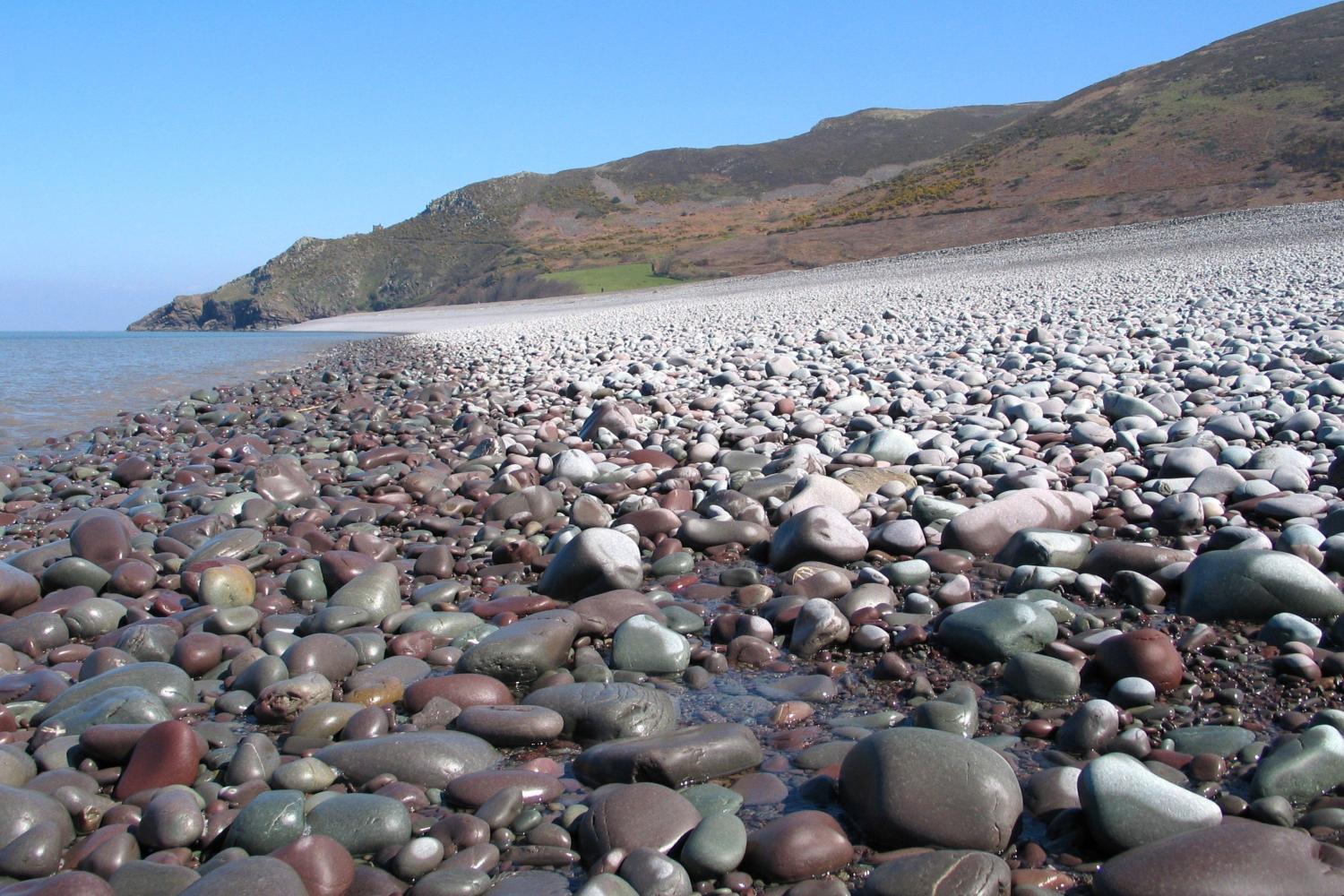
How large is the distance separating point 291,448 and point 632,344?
224 inches

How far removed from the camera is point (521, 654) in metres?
3.04

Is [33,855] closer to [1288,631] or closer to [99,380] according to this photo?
[1288,631]

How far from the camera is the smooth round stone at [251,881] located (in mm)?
1829

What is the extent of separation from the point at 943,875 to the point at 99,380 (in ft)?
59.1

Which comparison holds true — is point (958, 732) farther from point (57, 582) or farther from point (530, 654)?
point (57, 582)

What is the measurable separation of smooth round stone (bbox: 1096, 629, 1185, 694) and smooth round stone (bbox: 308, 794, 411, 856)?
6.42ft

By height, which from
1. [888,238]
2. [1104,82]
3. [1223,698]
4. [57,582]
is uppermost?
[1104,82]

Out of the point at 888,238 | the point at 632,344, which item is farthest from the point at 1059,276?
the point at 888,238

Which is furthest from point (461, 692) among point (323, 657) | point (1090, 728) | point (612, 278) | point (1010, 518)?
point (612, 278)

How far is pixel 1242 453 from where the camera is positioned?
4672mm

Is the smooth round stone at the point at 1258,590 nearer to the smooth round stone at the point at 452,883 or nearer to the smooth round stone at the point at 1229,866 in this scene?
the smooth round stone at the point at 1229,866

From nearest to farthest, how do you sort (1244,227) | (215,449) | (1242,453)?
(1242,453)
(215,449)
(1244,227)

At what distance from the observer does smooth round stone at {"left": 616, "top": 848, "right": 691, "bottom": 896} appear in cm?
187

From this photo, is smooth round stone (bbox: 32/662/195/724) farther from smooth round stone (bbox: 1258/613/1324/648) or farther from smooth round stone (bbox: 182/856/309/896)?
smooth round stone (bbox: 1258/613/1324/648)
